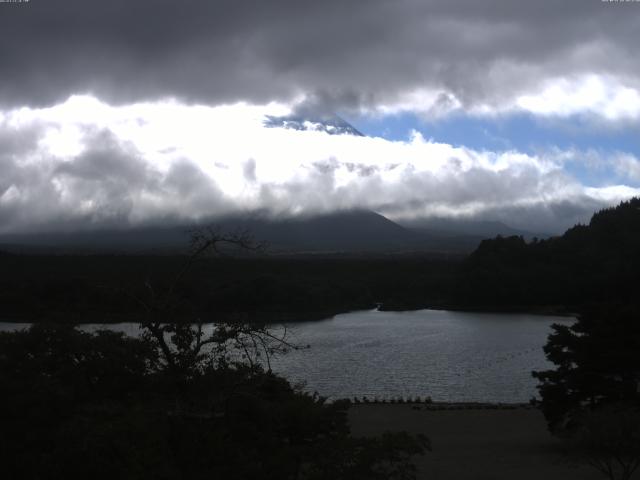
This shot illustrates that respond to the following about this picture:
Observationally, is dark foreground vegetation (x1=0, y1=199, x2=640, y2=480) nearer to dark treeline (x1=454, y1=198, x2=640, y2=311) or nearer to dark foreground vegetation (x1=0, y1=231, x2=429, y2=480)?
dark foreground vegetation (x1=0, y1=231, x2=429, y2=480)

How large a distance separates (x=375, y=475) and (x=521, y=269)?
60.7 m

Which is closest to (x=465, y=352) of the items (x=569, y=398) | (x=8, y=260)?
(x=569, y=398)

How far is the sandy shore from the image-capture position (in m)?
13.2

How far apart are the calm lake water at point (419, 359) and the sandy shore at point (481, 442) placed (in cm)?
379

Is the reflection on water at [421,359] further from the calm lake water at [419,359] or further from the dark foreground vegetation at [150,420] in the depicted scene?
the dark foreground vegetation at [150,420]

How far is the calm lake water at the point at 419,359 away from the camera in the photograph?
25.1 metres

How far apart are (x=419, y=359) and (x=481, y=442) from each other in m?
15.3

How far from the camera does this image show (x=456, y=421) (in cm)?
1912

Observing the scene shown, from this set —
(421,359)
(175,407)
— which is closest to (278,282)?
(421,359)

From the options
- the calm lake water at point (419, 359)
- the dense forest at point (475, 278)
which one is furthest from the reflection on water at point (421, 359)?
the dense forest at point (475, 278)

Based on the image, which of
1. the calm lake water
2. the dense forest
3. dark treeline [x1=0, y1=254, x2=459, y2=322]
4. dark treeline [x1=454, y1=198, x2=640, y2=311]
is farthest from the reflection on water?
dark treeline [x1=454, y1=198, x2=640, y2=311]

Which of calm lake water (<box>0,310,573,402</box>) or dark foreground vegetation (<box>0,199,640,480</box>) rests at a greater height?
dark foreground vegetation (<box>0,199,640,480</box>)

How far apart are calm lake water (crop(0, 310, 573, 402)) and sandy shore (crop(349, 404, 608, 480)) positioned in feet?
12.4

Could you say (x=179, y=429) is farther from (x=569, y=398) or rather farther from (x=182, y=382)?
(x=569, y=398)
